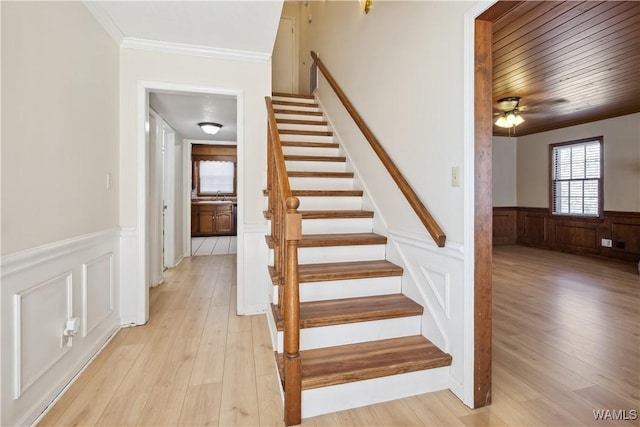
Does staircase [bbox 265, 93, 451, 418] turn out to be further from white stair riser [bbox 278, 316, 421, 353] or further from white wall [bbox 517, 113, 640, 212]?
white wall [bbox 517, 113, 640, 212]

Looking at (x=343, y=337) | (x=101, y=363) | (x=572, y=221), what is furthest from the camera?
(x=572, y=221)

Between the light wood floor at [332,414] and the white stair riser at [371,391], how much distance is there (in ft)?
0.13

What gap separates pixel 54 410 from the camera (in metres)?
1.59

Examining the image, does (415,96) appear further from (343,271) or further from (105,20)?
(105,20)

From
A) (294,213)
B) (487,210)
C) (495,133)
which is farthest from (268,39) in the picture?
(495,133)

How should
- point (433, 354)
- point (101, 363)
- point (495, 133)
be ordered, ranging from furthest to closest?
1. point (495, 133)
2. point (101, 363)
3. point (433, 354)

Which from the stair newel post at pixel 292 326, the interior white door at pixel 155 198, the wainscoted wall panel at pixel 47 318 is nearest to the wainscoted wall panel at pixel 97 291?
the wainscoted wall panel at pixel 47 318

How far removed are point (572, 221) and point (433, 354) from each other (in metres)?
5.90

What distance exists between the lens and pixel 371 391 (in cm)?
164

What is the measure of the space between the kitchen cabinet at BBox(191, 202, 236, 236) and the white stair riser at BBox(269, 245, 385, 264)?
617cm

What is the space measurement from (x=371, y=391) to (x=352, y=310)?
447 millimetres

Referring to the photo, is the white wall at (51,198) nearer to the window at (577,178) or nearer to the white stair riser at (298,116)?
the white stair riser at (298,116)

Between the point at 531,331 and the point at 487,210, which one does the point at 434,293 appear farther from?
the point at 531,331

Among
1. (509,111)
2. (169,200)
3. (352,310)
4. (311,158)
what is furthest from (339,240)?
(509,111)
